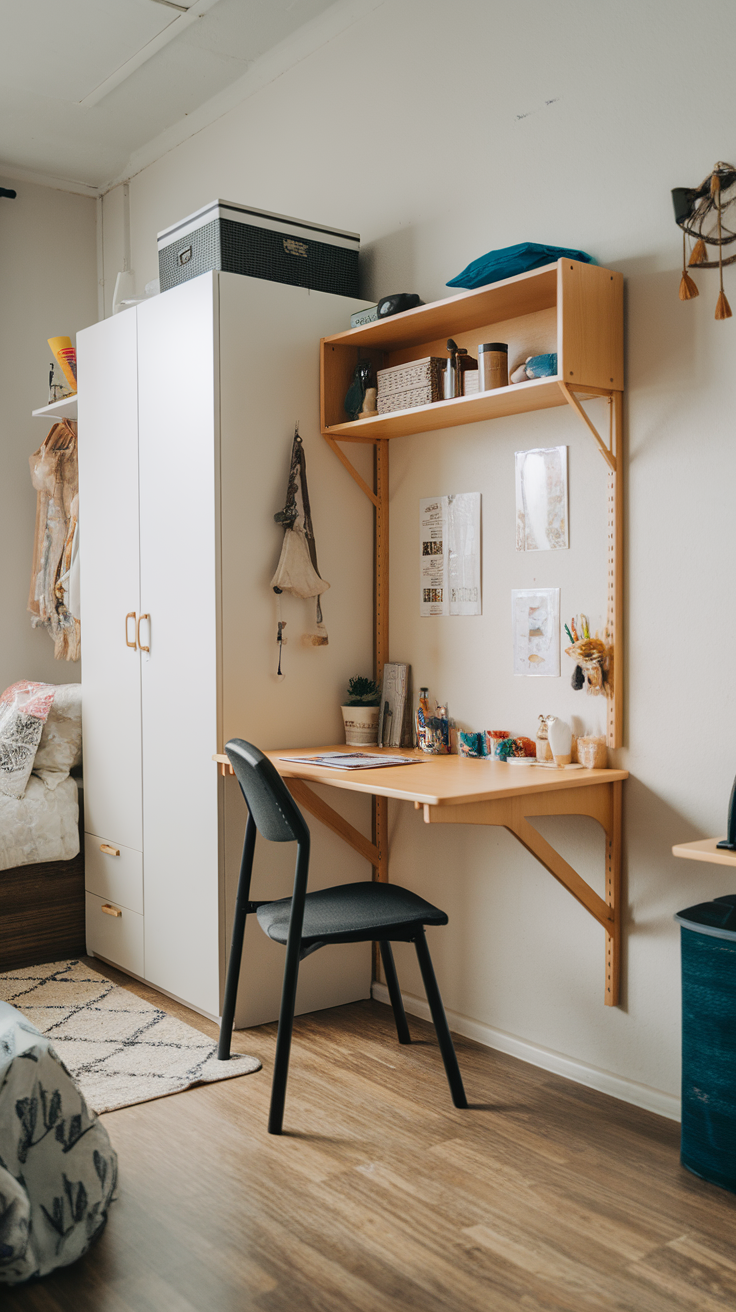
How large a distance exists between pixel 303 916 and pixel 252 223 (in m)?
1.88

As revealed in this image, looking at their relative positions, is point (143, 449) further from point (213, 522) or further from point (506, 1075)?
point (506, 1075)

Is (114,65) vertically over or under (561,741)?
over

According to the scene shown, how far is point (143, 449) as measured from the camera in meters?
3.14

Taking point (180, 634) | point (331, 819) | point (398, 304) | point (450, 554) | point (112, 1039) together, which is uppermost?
point (398, 304)

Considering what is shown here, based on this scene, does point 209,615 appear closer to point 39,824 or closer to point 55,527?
point 39,824

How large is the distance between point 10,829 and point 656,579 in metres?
2.11

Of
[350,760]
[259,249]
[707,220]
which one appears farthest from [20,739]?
[707,220]

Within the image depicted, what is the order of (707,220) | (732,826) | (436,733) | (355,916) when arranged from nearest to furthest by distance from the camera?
(732,826)
(707,220)
(355,916)
(436,733)

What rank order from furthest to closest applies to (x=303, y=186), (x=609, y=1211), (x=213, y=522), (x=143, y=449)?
(x=303, y=186), (x=143, y=449), (x=213, y=522), (x=609, y=1211)

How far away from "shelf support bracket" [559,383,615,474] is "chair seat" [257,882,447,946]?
108cm

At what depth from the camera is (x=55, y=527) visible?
4.21 m

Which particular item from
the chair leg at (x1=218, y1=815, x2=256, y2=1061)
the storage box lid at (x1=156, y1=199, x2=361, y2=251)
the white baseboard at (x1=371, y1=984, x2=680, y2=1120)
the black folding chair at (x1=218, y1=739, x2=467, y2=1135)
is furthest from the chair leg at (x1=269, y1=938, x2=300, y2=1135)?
the storage box lid at (x1=156, y1=199, x2=361, y2=251)

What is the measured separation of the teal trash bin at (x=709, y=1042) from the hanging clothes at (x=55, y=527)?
2.79 metres

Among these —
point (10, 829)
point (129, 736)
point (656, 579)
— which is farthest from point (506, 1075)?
point (10, 829)
